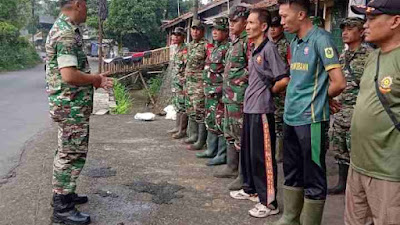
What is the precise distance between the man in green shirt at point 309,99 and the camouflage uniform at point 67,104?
157 cm

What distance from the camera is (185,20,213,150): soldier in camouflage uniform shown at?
18.6 feet

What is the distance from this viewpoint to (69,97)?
329 cm

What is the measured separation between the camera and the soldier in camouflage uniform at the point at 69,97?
10.4 feet

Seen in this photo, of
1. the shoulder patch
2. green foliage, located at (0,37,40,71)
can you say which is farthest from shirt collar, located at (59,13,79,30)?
green foliage, located at (0,37,40,71)

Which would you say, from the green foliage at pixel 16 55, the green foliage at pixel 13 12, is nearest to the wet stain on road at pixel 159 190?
the green foliage at pixel 16 55

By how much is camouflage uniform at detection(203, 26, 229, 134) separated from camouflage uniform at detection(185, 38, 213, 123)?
56 centimetres

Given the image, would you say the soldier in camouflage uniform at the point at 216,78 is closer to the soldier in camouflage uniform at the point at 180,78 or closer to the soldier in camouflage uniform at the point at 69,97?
the soldier in camouflage uniform at the point at 180,78

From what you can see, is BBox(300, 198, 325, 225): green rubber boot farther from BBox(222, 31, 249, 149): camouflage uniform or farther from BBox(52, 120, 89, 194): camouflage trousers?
BBox(52, 120, 89, 194): camouflage trousers

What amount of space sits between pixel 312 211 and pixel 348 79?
152 centimetres

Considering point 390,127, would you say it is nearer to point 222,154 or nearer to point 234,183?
point 234,183

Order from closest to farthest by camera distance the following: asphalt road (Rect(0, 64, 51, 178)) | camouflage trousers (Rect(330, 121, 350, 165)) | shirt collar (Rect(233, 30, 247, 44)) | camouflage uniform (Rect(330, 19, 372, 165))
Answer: camouflage uniform (Rect(330, 19, 372, 165))
camouflage trousers (Rect(330, 121, 350, 165))
shirt collar (Rect(233, 30, 247, 44))
asphalt road (Rect(0, 64, 51, 178))

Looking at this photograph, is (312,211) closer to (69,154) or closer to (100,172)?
(69,154)

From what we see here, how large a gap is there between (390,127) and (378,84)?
0.22 meters

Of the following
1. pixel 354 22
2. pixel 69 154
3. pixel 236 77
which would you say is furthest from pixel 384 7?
pixel 69 154
